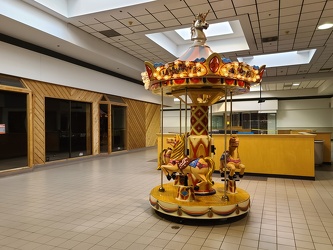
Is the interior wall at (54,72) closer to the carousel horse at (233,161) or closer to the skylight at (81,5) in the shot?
the skylight at (81,5)

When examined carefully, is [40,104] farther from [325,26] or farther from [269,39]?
[325,26]

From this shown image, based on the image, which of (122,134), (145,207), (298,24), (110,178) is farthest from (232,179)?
(122,134)

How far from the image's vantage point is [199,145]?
428 cm

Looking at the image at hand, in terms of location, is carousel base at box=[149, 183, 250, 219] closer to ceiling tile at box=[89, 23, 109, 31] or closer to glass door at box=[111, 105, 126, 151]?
ceiling tile at box=[89, 23, 109, 31]

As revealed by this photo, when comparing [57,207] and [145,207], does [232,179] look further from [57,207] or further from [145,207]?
[57,207]

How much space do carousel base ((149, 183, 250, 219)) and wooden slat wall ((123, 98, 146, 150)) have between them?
9414mm

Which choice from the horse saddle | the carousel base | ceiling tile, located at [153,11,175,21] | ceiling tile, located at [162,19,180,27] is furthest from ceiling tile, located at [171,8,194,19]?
the carousel base

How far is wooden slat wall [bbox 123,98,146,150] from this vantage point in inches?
525

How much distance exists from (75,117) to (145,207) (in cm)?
681

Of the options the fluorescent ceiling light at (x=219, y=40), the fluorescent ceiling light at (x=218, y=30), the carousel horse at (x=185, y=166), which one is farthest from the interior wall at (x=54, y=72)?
the carousel horse at (x=185, y=166)

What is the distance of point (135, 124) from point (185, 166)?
33.8ft

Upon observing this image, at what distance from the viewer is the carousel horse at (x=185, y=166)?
150 inches

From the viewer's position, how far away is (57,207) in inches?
171

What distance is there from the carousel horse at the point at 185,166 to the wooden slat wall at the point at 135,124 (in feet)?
30.3
